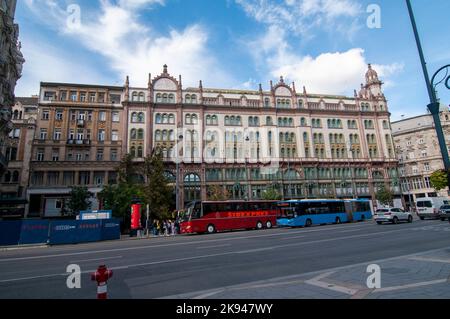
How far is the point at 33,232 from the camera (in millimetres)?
21594

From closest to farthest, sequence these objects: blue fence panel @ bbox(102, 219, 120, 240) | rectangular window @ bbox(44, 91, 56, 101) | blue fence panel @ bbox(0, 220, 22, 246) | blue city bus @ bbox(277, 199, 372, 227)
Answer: blue fence panel @ bbox(0, 220, 22, 246), blue fence panel @ bbox(102, 219, 120, 240), blue city bus @ bbox(277, 199, 372, 227), rectangular window @ bbox(44, 91, 56, 101)

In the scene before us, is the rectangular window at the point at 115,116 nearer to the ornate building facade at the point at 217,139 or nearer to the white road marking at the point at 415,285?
the ornate building facade at the point at 217,139

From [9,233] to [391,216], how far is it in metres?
32.9

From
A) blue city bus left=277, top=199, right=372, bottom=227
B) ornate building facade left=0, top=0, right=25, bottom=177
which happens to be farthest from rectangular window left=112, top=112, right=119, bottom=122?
blue city bus left=277, top=199, right=372, bottom=227

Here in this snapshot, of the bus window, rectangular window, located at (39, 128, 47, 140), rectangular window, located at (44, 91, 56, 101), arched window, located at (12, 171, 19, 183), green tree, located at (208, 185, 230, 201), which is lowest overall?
the bus window

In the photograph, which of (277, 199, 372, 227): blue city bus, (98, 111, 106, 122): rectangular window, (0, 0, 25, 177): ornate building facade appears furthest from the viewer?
(98, 111, 106, 122): rectangular window

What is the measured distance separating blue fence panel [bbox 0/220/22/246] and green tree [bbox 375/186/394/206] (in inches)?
2062

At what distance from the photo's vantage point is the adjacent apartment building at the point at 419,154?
192 feet

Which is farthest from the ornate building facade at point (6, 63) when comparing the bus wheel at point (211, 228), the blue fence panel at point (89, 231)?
the bus wheel at point (211, 228)

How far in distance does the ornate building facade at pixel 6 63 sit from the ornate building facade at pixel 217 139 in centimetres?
931

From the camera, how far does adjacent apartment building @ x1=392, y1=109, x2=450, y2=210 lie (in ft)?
192

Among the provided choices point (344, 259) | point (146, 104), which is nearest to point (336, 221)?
point (344, 259)

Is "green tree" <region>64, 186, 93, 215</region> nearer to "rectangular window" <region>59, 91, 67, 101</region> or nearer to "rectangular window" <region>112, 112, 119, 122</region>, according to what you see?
"rectangular window" <region>112, 112, 119, 122</region>

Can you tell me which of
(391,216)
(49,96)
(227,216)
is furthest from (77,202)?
(391,216)
